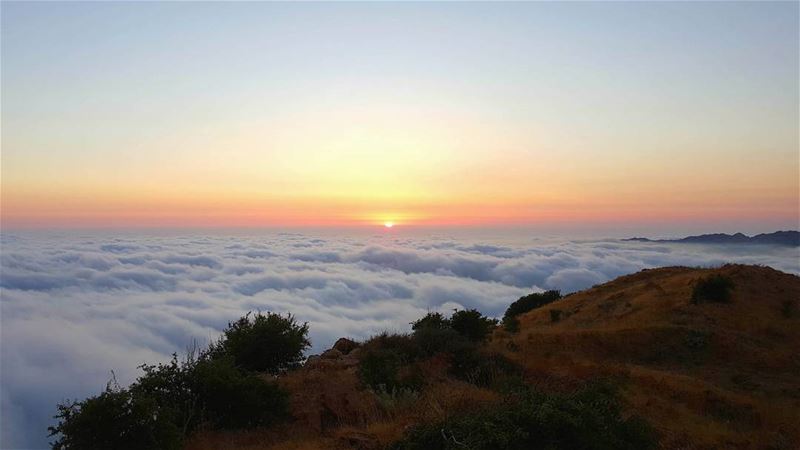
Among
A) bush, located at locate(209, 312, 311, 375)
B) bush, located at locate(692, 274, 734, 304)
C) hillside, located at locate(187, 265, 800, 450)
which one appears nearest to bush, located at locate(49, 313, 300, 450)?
bush, located at locate(209, 312, 311, 375)

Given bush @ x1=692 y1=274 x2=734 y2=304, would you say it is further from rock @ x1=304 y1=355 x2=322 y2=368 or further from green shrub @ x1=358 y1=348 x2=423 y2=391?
rock @ x1=304 y1=355 x2=322 y2=368

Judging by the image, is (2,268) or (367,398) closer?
(367,398)

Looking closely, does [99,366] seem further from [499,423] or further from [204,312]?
[499,423]

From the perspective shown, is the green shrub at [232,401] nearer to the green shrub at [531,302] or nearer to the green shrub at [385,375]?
the green shrub at [385,375]

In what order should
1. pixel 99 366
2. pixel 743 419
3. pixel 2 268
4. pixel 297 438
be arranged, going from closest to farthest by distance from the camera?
pixel 297 438
pixel 743 419
pixel 99 366
pixel 2 268

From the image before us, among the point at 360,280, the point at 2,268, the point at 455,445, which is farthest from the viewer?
the point at 2,268

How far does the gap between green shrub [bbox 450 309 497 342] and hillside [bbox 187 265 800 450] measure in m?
0.71

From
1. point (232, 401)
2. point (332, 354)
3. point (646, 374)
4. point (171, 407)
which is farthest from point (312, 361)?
point (646, 374)

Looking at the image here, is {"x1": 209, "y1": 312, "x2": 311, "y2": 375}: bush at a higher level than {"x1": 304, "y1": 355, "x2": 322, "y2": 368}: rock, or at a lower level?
higher

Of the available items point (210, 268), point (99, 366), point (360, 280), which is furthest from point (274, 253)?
point (99, 366)

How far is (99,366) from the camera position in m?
57.2

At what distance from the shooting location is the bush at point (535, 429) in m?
5.52

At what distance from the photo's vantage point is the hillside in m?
8.04

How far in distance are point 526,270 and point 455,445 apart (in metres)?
103
